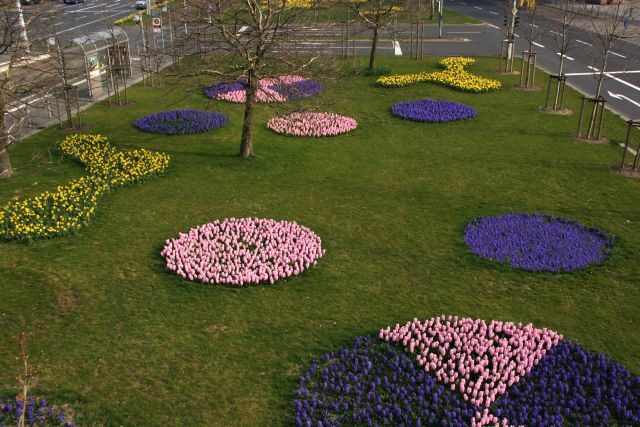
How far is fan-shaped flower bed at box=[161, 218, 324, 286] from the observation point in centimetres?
1244

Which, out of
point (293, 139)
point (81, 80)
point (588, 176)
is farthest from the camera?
point (81, 80)

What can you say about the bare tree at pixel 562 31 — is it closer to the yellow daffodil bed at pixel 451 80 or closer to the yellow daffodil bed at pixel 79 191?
the yellow daffodil bed at pixel 451 80

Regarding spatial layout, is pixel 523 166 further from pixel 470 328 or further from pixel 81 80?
pixel 81 80

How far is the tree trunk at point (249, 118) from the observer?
58.4 feet

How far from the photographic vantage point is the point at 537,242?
45.5 feet

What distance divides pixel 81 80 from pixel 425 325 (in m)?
24.9

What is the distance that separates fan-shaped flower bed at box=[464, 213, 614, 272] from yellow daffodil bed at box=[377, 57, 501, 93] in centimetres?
1421

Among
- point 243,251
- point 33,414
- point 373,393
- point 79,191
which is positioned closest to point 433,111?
point 243,251

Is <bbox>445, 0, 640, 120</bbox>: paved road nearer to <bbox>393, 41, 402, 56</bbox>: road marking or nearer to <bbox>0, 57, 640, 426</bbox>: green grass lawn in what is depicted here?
<bbox>393, 41, 402, 56</bbox>: road marking

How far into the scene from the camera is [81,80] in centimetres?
2967

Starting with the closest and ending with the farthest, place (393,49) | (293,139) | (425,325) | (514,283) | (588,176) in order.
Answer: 1. (425,325)
2. (514,283)
3. (588,176)
4. (293,139)
5. (393,49)

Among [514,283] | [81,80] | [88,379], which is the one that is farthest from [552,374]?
[81,80]

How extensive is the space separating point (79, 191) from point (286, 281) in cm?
707

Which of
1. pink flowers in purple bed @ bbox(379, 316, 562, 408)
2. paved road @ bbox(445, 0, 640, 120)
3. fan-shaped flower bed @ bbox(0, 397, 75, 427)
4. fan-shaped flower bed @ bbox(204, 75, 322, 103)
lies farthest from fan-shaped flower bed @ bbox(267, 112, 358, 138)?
fan-shaped flower bed @ bbox(0, 397, 75, 427)
